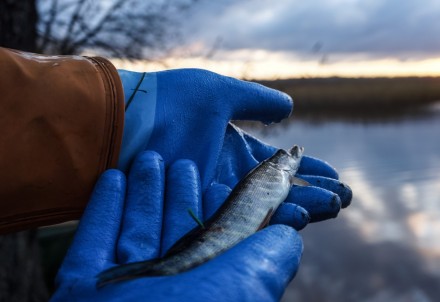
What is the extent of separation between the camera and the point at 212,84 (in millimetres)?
3236

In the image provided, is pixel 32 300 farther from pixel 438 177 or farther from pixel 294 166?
pixel 438 177

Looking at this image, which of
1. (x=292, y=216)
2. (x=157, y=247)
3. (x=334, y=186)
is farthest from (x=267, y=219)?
(x=334, y=186)

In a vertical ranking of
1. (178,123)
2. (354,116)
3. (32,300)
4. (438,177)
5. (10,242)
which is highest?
(178,123)

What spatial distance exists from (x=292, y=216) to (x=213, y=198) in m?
0.47

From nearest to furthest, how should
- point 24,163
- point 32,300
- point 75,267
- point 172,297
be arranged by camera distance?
point 172,297, point 75,267, point 24,163, point 32,300

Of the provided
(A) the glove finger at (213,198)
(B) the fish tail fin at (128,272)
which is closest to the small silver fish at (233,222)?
(B) the fish tail fin at (128,272)

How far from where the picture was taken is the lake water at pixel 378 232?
1335 centimetres

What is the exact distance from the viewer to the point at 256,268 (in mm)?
1804

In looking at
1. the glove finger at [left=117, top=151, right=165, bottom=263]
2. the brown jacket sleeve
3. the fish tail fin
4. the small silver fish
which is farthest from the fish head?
the fish tail fin

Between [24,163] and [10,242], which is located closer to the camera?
[24,163]

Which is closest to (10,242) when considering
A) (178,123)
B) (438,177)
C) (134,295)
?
(178,123)

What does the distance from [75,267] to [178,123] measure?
128 centimetres

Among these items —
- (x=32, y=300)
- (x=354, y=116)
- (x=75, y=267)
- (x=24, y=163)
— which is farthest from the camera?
(x=354, y=116)

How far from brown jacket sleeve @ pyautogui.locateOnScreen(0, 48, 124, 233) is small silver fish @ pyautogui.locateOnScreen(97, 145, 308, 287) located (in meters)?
0.85
